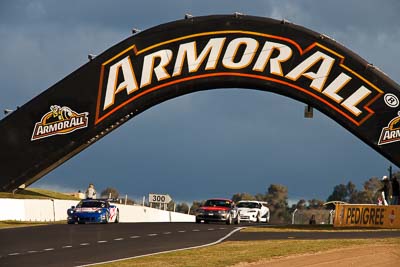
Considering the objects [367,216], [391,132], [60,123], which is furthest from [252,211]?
[367,216]

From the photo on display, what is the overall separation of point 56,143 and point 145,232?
17.7 metres

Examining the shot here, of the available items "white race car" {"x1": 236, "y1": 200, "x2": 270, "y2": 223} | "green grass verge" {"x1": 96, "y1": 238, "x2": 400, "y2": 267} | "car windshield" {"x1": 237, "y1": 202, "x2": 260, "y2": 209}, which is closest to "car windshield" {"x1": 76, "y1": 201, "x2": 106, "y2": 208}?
"green grass verge" {"x1": 96, "y1": 238, "x2": 400, "y2": 267}

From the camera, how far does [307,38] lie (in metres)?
45.0

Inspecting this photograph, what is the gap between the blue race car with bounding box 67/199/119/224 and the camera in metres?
36.6

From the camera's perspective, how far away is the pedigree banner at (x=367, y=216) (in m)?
35.2

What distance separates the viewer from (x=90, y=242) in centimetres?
2453

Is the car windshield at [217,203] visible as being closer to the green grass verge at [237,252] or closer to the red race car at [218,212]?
the red race car at [218,212]

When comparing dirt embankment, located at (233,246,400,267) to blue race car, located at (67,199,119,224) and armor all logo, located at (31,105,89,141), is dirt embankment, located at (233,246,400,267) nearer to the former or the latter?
blue race car, located at (67,199,119,224)

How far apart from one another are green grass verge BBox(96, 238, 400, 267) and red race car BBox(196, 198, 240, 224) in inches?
588

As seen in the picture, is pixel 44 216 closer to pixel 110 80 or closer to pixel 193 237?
pixel 110 80

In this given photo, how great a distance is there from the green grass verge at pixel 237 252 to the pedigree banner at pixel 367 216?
1033 centimetres

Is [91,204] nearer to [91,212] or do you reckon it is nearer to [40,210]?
[91,212]

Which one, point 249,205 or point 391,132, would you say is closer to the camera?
point 391,132

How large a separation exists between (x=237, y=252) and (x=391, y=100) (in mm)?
24499
